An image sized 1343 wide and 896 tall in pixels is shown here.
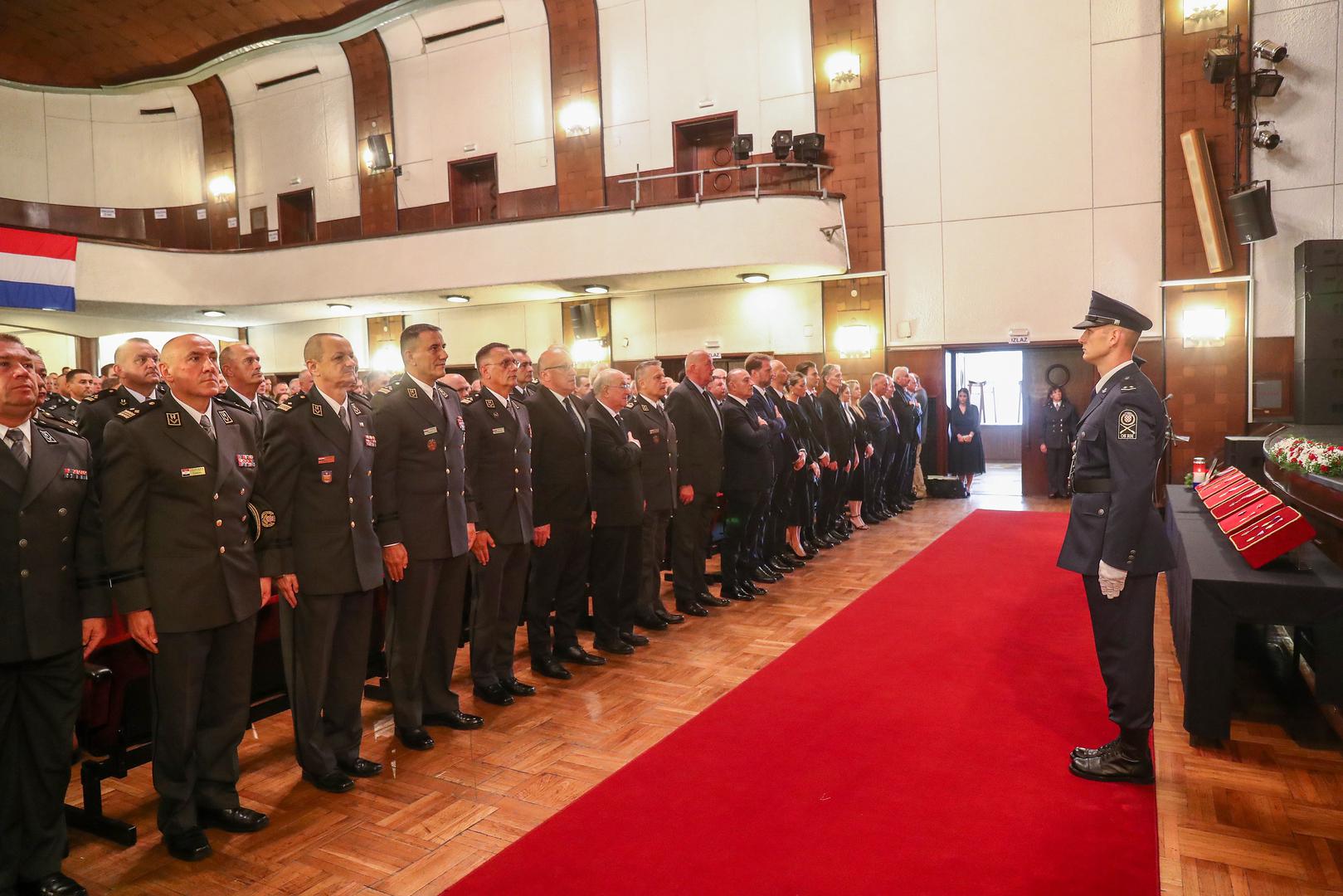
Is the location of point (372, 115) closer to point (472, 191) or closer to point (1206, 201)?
point (472, 191)

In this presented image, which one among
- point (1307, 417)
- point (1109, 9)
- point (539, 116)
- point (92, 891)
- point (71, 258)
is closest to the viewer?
point (92, 891)

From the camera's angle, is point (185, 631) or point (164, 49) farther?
point (164, 49)

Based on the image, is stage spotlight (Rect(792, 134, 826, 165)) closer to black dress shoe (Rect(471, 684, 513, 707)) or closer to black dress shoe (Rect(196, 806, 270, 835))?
black dress shoe (Rect(471, 684, 513, 707))

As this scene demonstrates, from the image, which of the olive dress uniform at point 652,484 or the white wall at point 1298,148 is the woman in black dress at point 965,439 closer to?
the white wall at point 1298,148

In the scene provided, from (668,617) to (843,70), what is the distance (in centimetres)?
852

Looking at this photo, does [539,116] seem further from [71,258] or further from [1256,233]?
[1256,233]

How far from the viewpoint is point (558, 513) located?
13.6 feet

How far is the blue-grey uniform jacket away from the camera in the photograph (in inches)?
106

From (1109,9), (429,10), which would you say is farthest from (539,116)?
(1109,9)

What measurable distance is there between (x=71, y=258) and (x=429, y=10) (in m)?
6.02

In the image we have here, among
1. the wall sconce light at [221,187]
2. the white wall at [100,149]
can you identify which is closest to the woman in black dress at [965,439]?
the wall sconce light at [221,187]

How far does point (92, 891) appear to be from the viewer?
2332 mm

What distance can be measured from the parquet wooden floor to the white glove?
675mm

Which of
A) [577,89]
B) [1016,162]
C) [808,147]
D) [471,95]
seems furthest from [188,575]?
[471,95]
